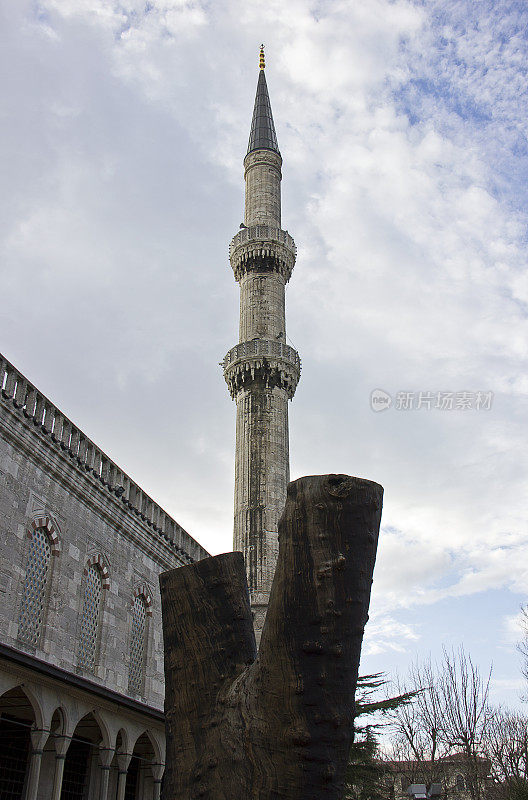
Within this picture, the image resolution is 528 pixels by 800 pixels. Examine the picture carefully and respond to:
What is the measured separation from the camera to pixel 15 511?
12961 millimetres

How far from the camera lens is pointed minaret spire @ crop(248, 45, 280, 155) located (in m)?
34.6

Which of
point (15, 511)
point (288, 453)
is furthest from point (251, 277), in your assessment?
point (15, 511)

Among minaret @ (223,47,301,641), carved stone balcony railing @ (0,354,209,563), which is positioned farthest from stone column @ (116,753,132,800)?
minaret @ (223,47,301,641)

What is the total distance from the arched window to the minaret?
19.4ft

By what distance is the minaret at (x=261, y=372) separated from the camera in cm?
2569

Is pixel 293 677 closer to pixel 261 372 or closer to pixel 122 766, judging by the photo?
pixel 122 766

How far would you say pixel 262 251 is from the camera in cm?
3050

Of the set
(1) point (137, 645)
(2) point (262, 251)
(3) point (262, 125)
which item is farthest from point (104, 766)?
(3) point (262, 125)

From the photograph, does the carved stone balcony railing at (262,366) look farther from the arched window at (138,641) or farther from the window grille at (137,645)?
the window grille at (137,645)

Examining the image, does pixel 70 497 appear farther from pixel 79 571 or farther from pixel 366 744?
pixel 366 744

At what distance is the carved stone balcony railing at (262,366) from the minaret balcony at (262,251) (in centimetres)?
421

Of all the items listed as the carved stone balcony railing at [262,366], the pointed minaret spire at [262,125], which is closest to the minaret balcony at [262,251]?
the carved stone balcony railing at [262,366]

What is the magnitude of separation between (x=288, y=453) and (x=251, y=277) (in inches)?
328

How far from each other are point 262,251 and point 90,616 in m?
19.2
